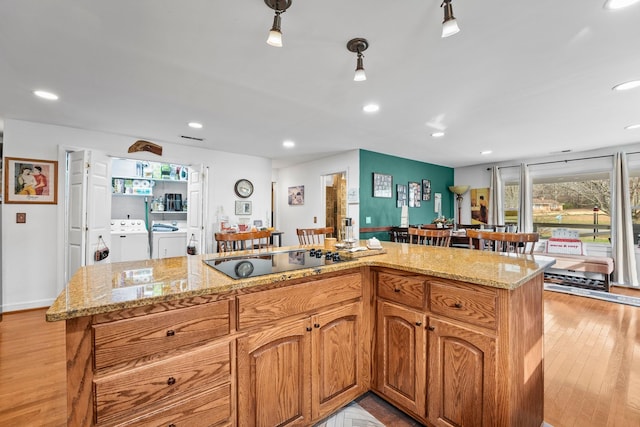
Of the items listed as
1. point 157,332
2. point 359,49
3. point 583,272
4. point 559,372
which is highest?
point 359,49

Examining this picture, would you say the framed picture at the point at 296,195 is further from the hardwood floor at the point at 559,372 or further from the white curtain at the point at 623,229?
the white curtain at the point at 623,229

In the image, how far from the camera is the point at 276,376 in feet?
4.60

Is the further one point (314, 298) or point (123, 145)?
point (123, 145)

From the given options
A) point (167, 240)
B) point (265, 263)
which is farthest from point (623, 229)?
point (167, 240)

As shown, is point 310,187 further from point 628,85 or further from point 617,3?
point 617,3

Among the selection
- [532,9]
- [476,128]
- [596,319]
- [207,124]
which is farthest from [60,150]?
[596,319]

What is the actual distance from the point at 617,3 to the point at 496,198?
214 inches

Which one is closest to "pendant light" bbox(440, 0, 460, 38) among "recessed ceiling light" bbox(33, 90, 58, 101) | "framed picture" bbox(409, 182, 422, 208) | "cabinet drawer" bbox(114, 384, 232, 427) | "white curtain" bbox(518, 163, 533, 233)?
"cabinet drawer" bbox(114, 384, 232, 427)

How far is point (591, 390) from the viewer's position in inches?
77.4

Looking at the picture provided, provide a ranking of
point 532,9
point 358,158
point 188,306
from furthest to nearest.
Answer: point 358,158 → point 532,9 → point 188,306

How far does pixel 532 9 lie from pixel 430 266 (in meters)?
1.54

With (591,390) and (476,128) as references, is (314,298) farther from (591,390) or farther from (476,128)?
(476,128)

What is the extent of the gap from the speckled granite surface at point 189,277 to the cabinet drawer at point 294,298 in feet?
0.27

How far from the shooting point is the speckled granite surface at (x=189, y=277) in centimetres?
100
